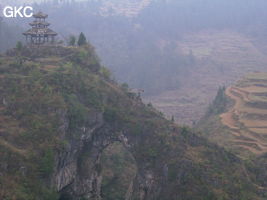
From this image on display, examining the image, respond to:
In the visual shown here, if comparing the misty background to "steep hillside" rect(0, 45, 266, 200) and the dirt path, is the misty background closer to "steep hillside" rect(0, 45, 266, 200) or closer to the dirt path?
the dirt path

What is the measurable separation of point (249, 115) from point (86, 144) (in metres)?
21.4

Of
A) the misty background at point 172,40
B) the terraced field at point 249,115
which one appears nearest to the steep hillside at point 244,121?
the terraced field at point 249,115

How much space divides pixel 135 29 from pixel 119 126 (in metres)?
93.5

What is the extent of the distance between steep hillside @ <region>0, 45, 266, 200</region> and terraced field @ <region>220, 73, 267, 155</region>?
26.5ft

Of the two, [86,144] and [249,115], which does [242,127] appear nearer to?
[249,115]

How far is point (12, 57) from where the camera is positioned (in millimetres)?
38406

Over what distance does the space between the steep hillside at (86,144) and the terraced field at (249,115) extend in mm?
8063

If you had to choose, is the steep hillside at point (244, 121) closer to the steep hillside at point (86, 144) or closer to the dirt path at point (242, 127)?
the dirt path at point (242, 127)

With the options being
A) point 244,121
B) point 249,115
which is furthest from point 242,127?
point 249,115

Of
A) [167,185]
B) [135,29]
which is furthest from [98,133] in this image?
[135,29]

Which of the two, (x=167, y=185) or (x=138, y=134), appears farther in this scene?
(x=138, y=134)

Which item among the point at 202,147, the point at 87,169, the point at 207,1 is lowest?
the point at 87,169

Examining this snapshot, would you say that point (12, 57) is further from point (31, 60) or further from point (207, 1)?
point (207, 1)

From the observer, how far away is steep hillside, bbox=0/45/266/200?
26562 mm
